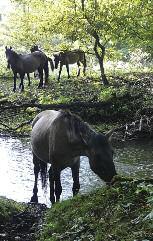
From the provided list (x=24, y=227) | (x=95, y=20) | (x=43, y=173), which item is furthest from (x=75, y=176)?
(x=95, y=20)

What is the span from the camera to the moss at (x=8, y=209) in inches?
275

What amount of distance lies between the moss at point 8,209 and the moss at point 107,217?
3.53 feet

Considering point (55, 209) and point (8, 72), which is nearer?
point (55, 209)

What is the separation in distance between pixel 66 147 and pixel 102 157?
1250mm

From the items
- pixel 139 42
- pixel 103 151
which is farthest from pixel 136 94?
pixel 103 151

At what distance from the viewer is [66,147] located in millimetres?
8359

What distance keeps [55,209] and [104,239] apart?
6.85 feet

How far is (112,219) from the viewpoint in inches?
193

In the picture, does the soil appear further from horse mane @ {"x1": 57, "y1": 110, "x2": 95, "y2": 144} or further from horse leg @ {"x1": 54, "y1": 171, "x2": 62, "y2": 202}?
horse mane @ {"x1": 57, "y1": 110, "x2": 95, "y2": 144}

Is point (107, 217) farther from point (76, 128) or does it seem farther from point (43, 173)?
point (43, 173)

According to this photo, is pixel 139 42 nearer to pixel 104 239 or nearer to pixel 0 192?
pixel 0 192

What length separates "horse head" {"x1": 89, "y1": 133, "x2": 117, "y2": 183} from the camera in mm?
7242

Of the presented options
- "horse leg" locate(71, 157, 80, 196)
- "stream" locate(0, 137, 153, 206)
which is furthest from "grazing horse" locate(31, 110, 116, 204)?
"stream" locate(0, 137, 153, 206)

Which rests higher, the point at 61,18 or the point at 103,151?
the point at 61,18
